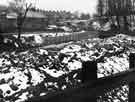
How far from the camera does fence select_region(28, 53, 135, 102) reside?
134cm

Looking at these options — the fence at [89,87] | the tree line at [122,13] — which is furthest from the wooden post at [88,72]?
the tree line at [122,13]

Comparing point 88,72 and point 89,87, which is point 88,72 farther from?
point 89,87

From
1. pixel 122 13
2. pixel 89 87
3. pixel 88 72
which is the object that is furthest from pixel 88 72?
pixel 122 13

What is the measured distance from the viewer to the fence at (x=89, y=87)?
134cm

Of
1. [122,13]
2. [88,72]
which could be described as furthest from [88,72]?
[122,13]

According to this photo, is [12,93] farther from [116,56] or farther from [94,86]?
[116,56]

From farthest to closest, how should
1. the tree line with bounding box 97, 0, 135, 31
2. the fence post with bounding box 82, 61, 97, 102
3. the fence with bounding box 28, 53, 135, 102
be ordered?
the tree line with bounding box 97, 0, 135, 31, the fence post with bounding box 82, 61, 97, 102, the fence with bounding box 28, 53, 135, 102

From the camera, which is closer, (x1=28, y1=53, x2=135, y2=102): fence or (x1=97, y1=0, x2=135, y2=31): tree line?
(x1=28, y1=53, x2=135, y2=102): fence

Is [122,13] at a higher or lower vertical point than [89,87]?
higher

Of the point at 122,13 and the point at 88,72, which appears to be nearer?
the point at 88,72

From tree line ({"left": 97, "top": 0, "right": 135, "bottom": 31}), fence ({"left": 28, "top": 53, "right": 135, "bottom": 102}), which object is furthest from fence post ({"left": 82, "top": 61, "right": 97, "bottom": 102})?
tree line ({"left": 97, "top": 0, "right": 135, "bottom": 31})

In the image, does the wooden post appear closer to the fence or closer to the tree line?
the fence

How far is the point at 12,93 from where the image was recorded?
584 centimetres

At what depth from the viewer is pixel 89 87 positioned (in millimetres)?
1526
